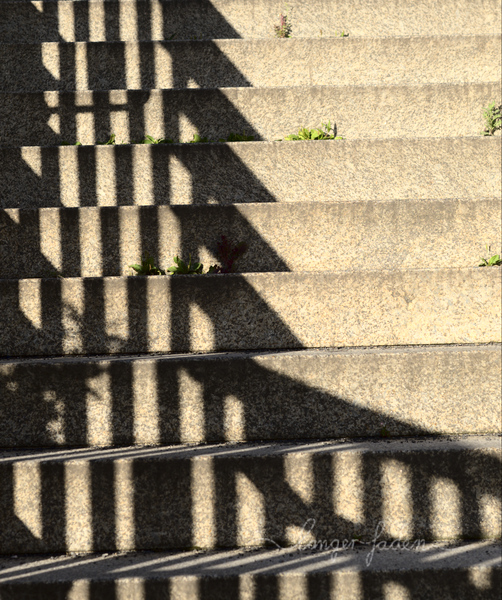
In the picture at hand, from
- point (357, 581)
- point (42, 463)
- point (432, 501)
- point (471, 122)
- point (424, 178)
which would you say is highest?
point (471, 122)

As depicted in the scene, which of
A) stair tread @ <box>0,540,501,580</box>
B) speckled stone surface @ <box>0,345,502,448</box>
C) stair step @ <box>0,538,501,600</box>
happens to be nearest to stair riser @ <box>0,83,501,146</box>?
speckled stone surface @ <box>0,345,502,448</box>

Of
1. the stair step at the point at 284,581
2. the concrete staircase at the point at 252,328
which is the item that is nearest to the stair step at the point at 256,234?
the concrete staircase at the point at 252,328

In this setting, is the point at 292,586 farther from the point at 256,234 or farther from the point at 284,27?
the point at 284,27

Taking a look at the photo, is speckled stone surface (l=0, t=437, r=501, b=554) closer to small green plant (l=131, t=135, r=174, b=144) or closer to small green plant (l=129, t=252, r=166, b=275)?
small green plant (l=129, t=252, r=166, b=275)

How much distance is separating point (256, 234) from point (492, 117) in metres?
1.88

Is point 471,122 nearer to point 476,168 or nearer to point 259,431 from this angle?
point 476,168

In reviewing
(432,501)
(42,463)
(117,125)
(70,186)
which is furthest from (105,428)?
(117,125)

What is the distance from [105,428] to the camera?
267cm

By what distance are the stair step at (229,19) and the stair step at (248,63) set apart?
1.78 ft

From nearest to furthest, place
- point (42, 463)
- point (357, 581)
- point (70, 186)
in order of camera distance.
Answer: point (357, 581) < point (42, 463) < point (70, 186)

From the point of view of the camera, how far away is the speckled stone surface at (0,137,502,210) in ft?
11.9

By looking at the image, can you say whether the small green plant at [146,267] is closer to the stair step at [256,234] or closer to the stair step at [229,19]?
the stair step at [256,234]

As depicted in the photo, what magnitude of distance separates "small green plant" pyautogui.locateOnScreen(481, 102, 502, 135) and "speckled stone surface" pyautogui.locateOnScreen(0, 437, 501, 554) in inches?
97.8

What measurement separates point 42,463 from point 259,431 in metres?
0.91
